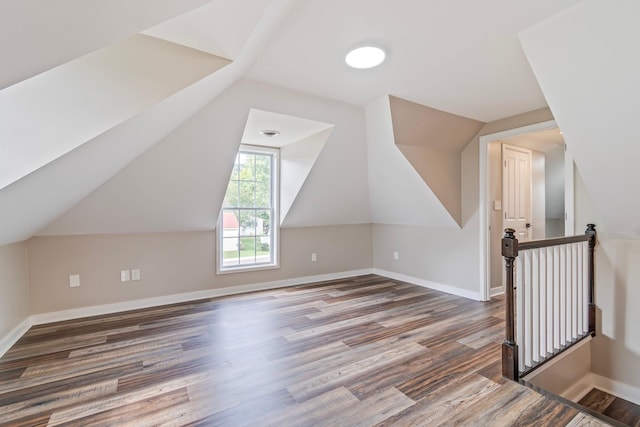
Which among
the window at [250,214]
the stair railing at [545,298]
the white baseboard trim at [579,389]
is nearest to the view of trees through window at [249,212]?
the window at [250,214]

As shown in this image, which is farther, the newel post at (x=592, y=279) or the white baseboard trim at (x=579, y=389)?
the newel post at (x=592, y=279)

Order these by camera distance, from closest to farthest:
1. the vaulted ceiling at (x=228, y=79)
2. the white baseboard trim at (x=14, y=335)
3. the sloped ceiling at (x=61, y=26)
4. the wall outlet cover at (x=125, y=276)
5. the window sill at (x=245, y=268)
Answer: the sloped ceiling at (x=61, y=26)
the vaulted ceiling at (x=228, y=79)
the white baseboard trim at (x=14, y=335)
the wall outlet cover at (x=125, y=276)
the window sill at (x=245, y=268)

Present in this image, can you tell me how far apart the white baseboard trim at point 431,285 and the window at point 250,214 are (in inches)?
74.2

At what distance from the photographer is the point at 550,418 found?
1688 mm

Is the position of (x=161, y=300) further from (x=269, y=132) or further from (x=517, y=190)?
(x=517, y=190)

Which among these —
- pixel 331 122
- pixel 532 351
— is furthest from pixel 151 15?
pixel 532 351

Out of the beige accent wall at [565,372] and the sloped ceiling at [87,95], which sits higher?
the sloped ceiling at [87,95]

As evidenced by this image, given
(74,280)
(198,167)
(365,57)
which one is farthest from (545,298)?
(74,280)

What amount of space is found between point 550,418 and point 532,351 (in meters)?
0.64

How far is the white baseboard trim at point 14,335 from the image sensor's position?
8.09 feet

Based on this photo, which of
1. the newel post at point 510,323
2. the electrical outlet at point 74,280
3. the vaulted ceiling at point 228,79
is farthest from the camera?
the electrical outlet at point 74,280

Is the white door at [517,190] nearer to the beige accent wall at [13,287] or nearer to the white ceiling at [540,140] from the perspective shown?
the white ceiling at [540,140]

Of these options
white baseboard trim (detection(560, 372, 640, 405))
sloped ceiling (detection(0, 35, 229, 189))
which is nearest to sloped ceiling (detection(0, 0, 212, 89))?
sloped ceiling (detection(0, 35, 229, 189))

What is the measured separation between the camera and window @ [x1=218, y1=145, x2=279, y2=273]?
4152 mm
